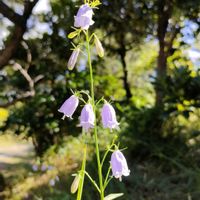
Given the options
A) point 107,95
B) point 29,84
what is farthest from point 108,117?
point 107,95

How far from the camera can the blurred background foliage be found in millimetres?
3701

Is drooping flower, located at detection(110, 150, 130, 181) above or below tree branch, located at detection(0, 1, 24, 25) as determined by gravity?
below

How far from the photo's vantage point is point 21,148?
7.73m

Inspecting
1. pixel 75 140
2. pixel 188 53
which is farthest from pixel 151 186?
pixel 188 53

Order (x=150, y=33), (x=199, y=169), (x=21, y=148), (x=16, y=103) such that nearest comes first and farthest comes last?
(x=199, y=169) < (x=16, y=103) < (x=150, y=33) < (x=21, y=148)

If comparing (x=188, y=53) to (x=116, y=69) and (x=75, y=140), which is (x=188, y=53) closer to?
(x=116, y=69)

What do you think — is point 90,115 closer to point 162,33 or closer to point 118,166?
point 118,166

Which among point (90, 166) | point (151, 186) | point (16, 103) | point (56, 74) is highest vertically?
point (56, 74)

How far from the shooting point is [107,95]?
15.1ft

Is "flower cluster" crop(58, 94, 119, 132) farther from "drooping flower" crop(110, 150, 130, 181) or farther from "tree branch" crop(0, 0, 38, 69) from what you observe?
"tree branch" crop(0, 0, 38, 69)

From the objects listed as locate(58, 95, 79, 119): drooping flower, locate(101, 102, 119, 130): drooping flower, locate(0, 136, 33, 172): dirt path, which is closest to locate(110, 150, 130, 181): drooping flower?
locate(101, 102, 119, 130): drooping flower

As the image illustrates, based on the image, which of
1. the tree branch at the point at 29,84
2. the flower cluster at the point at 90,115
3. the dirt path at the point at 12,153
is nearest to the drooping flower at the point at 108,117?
the flower cluster at the point at 90,115

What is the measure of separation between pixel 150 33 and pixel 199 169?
2.03m

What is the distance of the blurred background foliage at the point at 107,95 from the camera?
3.70 m
